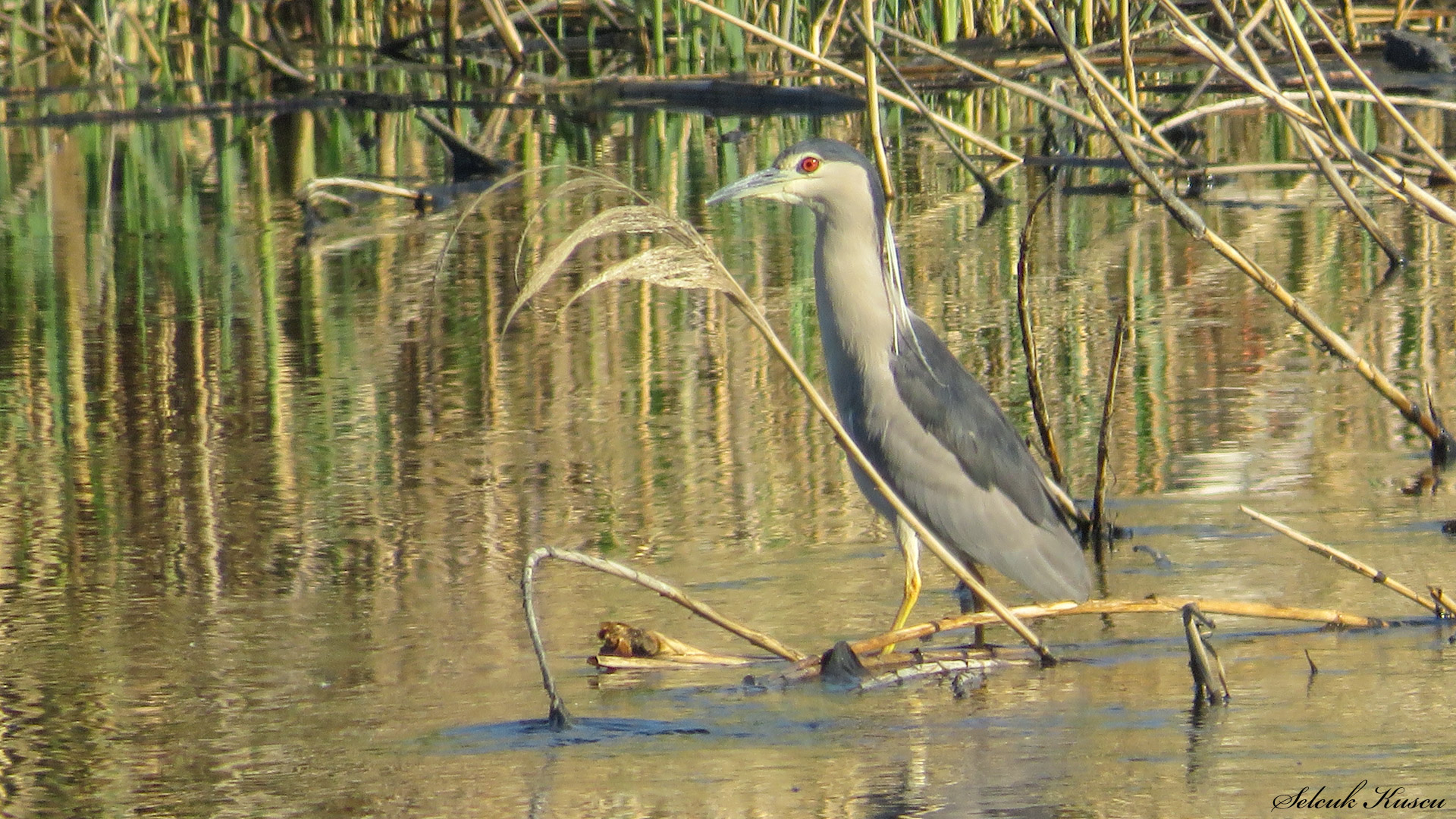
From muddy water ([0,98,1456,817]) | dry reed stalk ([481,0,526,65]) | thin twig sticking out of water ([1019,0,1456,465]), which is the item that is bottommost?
muddy water ([0,98,1456,817])

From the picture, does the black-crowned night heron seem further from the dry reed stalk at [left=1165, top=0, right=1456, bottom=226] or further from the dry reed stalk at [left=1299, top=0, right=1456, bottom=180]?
the dry reed stalk at [left=1299, top=0, right=1456, bottom=180]

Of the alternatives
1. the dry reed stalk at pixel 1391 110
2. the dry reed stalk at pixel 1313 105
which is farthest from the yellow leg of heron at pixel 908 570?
the dry reed stalk at pixel 1391 110

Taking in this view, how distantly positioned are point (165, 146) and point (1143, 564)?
9470mm

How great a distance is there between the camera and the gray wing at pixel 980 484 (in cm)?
446

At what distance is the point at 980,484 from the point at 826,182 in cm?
83

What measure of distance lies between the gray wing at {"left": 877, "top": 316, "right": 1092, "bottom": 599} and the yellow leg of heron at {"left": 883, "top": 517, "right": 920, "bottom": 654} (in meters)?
0.24

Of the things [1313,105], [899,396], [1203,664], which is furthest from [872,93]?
[1203,664]

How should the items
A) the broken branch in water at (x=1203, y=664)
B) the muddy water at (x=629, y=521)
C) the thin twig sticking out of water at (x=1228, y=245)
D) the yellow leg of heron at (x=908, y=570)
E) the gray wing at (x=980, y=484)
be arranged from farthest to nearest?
the gray wing at (x=980, y=484), the yellow leg of heron at (x=908, y=570), the thin twig sticking out of water at (x=1228, y=245), the broken branch in water at (x=1203, y=664), the muddy water at (x=629, y=521)

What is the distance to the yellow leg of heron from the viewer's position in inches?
169

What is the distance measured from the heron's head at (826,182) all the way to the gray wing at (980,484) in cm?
34

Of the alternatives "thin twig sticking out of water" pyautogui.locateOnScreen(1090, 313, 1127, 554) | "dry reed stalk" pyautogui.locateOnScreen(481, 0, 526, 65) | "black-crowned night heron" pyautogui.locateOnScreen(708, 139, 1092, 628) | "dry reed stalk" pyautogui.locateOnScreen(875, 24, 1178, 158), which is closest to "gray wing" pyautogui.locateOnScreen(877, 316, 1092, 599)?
"black-crowned night heron" pyautogui.locateOnScreen(708, 139, 1092, 628)

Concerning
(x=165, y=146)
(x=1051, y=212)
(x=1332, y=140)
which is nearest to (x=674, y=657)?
(x=1332, y=140)

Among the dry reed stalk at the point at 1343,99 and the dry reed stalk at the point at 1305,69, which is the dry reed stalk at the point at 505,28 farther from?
the dry reed stalk at the point at 1305,69

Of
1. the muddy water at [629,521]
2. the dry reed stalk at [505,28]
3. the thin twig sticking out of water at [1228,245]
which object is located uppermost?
the dry reed stalk at [505,28]
